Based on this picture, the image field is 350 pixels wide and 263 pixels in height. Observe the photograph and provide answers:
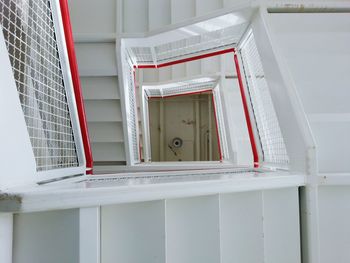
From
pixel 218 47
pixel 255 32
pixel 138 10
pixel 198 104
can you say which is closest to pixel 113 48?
pixel 138 10

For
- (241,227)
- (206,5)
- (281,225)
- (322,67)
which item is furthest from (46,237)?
(206,5)

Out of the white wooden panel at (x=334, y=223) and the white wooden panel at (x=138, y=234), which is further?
the white wooden panel at (x=334, y=223)

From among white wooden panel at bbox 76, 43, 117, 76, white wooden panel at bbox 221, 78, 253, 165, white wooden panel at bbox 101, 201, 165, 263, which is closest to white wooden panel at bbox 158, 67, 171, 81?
white wooden panel at bbox 221, 78, 253, 165

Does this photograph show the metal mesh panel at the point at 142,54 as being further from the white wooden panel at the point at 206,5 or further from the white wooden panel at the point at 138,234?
the white wooden panel at the point at 138,234

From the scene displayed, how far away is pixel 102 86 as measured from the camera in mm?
2408

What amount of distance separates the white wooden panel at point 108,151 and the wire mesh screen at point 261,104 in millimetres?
1333

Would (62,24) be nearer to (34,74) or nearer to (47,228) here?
(34,74)

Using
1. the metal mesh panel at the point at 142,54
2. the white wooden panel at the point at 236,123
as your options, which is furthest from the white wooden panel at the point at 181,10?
the white wooden panel at the point at 236,123

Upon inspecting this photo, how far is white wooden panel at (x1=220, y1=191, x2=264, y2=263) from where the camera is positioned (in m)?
0.86

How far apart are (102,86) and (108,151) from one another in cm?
62

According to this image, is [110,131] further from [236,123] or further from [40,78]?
[236,123]

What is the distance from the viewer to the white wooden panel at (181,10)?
94.2 inches

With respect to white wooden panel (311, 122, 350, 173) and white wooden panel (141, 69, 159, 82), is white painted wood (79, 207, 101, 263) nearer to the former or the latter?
white wooden panel (311, 122, 350, 173)

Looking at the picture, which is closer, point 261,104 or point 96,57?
point 261,104
